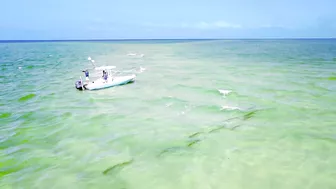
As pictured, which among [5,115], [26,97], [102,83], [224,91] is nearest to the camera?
[5,115]

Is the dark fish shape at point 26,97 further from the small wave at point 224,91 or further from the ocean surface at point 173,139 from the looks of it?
the small wave at point 224,91

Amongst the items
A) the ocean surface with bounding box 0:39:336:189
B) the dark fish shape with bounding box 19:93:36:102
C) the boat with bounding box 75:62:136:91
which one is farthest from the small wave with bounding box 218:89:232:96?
the dark fish shape with bounding box 19:93:36:102

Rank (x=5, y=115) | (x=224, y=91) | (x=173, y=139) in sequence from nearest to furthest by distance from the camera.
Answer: (x=173, y=139)
(x=5, y=115)
(x=224, y=91)

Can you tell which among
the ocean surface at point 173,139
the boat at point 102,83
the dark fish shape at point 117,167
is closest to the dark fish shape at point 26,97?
the ocean surface at point 173,139

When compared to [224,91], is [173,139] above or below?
below

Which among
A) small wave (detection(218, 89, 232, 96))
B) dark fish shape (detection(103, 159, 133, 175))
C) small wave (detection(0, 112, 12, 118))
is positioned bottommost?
small wave (detection(0, 112, 12, 118))

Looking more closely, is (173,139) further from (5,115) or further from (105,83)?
(105,83)

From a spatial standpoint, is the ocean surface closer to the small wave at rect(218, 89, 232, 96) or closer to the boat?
the small wave at rect(218, 89, 232, 96)

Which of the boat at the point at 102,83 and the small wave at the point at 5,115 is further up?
the boat at the point at 102,83

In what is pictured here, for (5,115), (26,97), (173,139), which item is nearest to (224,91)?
(173,139)

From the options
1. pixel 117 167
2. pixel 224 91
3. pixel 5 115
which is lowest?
pixel 5 115

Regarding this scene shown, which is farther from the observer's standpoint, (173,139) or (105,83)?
(105,83)

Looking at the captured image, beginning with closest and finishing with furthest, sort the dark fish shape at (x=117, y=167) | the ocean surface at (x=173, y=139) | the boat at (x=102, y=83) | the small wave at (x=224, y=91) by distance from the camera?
the ocean surface at (x=173, y=139) < the dark fish shape at (x=117, y=167) < the small wave at (x=224, y=91) < the boat at (x=102, y=83)
